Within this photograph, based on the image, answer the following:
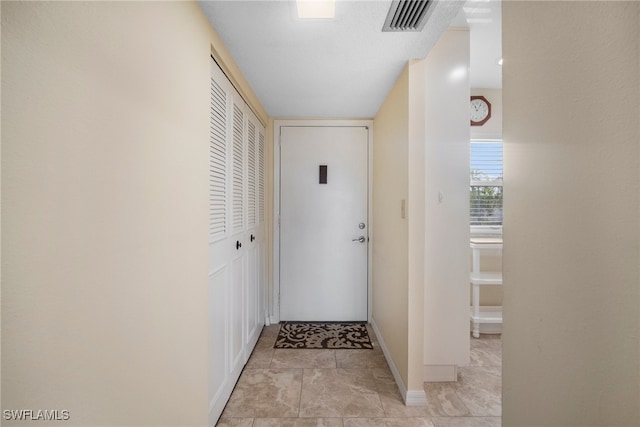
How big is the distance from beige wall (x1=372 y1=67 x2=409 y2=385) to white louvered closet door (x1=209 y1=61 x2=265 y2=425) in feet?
3.89

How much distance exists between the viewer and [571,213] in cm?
62

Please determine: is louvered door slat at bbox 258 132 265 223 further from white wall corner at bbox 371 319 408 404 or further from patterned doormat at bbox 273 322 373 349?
white wall corner at bbox 371 319 408 404

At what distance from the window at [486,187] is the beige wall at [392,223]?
116 centimetres

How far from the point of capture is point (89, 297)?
0.69 metres

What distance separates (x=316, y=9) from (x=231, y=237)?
141cm

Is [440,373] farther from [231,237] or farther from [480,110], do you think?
[480,110]

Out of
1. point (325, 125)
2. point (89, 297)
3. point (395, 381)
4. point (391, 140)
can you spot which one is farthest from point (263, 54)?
point (395, 381)

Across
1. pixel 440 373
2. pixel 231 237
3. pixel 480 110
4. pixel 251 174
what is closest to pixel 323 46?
pixel 251 174

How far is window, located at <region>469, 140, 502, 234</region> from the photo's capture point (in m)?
3.03

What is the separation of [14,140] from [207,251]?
0.95 meters

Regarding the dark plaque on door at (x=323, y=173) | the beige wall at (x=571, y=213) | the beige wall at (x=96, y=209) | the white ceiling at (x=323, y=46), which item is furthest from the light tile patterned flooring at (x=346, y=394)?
the white ceiling at (x=323, y=46)

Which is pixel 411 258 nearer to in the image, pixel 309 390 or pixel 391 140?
pixel 391 140

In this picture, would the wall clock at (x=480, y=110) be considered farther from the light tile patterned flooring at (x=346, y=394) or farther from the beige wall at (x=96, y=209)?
the beige wall at (x=96, y=209)

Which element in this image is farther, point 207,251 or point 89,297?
point 207,251
